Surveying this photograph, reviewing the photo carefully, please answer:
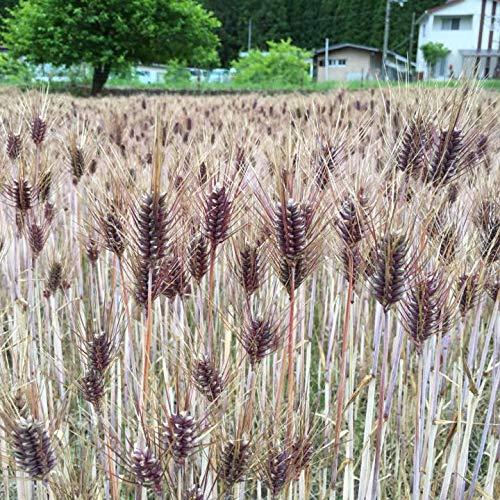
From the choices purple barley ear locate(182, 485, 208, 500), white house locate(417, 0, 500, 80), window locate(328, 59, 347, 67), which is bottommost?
purple barley ear locate(182, 485, 208, 500)

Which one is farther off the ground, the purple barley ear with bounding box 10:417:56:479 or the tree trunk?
the tree trunk

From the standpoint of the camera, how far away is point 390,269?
1035mm

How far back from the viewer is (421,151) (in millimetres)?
1557

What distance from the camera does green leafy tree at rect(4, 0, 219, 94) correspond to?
18.6m

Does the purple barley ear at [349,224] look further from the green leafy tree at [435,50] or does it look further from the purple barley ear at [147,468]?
the green leafy tree at [435,50]

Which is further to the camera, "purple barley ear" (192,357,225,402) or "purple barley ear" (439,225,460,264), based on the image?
"purple barley ear" (439,225,460,264)

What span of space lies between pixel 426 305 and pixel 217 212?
40 centimetres

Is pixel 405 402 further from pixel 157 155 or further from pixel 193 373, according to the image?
pixel 157 155

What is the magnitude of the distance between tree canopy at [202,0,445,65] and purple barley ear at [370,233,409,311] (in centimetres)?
5837

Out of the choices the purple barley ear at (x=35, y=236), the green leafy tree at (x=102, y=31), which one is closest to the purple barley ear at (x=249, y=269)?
the purple barley ear at (x=35, y=236)

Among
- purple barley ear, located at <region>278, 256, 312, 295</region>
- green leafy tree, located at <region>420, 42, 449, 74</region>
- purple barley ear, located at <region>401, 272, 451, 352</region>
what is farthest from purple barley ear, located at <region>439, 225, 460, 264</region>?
green leafy tree, located at <region>420, 42, 449, 74</region>

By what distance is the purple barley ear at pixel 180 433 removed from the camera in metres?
0.90

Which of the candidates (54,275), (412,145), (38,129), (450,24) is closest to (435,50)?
(450,24)

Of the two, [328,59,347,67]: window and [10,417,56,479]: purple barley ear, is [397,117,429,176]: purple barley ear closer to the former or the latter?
[10,417,56,479]: purple barley ear
